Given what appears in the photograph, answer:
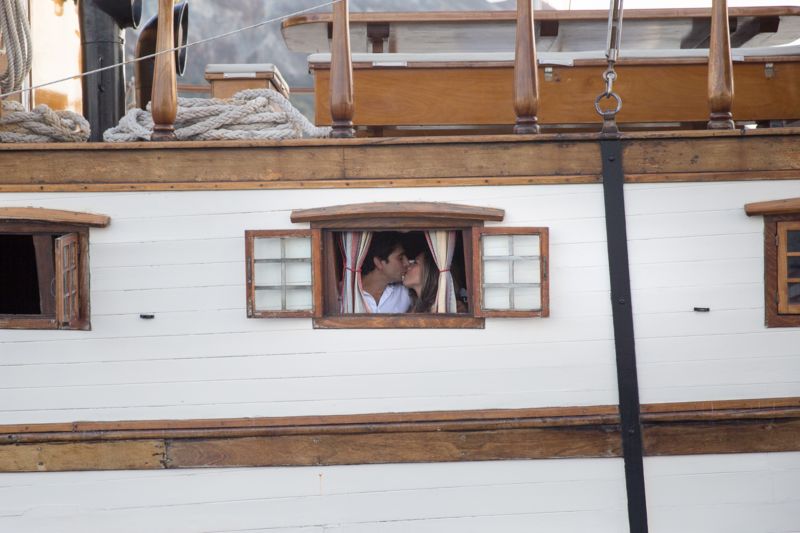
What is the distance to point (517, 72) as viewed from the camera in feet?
14.0

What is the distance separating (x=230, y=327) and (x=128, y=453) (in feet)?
2.73

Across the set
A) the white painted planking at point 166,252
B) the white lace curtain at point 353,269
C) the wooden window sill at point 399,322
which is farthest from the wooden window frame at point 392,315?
the white painted planking at point 166,252

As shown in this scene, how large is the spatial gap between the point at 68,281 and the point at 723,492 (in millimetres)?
3509

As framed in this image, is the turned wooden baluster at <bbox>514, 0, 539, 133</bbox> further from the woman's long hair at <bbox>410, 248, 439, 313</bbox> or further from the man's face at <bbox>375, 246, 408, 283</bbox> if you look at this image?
the man's face at <bbox>375, 246, 408, 283</bbox>

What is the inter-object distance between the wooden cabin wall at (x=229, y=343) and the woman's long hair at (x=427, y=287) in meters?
0.41

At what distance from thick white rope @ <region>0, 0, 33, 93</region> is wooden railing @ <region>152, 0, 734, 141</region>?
3.32ft

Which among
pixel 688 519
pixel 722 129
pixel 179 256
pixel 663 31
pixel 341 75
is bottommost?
pixel 688 519

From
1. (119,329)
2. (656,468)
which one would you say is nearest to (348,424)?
(119,329)

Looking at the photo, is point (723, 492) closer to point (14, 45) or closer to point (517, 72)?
point (517, 72)

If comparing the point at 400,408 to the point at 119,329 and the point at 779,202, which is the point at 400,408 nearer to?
the point at 119,329

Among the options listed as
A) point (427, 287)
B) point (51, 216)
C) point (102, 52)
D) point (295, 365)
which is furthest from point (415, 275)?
point (102, 52)

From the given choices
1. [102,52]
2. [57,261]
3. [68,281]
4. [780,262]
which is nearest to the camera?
[57,261]

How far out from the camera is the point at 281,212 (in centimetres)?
438

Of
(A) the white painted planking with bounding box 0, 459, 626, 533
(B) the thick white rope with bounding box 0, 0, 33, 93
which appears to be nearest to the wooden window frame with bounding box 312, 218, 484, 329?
(A) the white painted planking with bounding box 0, 459, 626, 533
